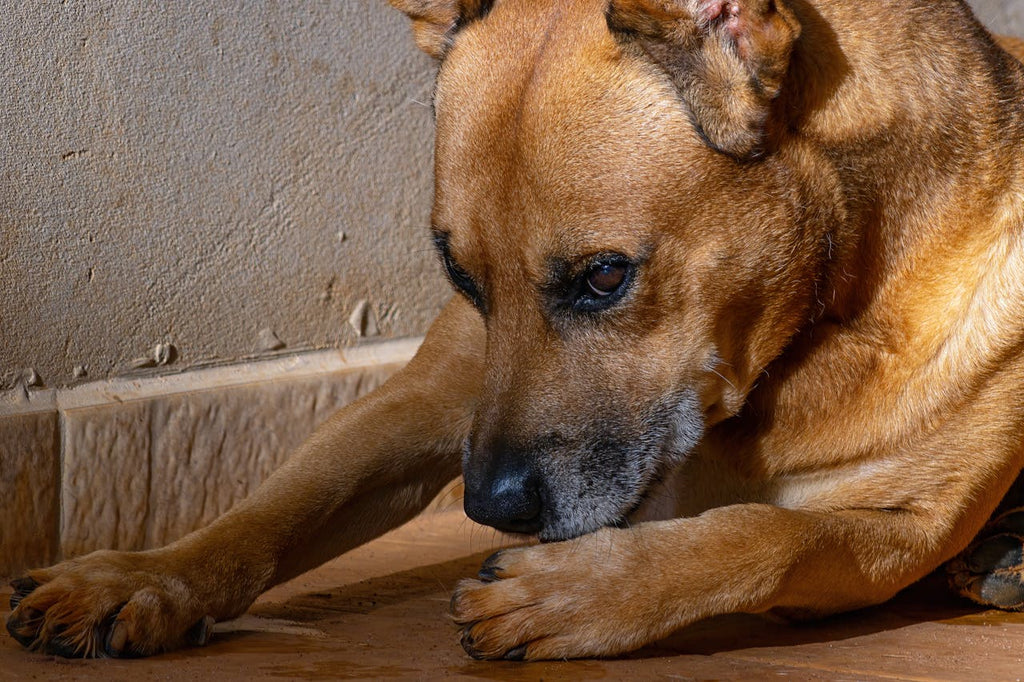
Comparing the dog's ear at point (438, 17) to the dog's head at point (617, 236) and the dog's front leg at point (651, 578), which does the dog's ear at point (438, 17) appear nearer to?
the dog's head at point (617, 236)

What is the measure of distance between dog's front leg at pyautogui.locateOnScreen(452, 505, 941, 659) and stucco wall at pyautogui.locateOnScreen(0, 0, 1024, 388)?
129cm

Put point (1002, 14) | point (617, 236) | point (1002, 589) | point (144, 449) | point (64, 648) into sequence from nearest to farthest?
point (64, 648) → point (617, 236) → point (1002, 589) → point (144, 449) → point (1002, 14)

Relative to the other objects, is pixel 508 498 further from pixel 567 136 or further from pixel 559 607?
pixel 567 136

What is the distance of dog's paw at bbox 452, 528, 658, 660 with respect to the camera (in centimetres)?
218

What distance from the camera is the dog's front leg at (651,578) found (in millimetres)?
2184

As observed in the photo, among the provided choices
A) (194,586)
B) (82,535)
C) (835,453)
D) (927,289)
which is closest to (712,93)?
(927,289)

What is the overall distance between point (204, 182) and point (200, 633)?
1.29 metres

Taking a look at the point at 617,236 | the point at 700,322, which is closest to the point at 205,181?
the point at 617,236

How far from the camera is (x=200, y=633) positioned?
2.33 meters

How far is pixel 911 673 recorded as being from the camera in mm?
2215

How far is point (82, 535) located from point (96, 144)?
36.8 inches

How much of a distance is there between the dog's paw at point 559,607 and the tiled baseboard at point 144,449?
1.20 metres

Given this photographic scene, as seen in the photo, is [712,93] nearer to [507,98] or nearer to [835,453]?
[507,98]

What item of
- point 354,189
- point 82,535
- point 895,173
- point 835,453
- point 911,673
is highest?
point 895,173
